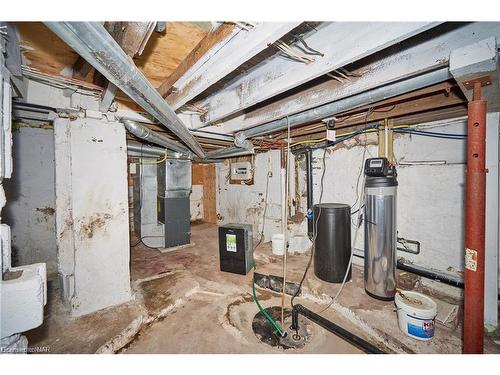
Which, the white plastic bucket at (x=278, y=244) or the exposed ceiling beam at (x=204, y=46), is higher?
the exposed ceiling beam at (x=204, y=46)

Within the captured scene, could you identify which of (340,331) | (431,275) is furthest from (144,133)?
(431,275)

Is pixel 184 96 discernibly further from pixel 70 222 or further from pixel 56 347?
pixel 56 347

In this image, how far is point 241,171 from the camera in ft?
17.9

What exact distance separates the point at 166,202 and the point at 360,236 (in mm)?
3602

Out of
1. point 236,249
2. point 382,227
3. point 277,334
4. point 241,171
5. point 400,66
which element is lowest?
point 277,334

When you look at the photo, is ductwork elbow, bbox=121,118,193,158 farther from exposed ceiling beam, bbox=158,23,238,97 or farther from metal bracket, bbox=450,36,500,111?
metal bracket, bbox=450,36,500,111

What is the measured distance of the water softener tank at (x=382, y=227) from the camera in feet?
7.50

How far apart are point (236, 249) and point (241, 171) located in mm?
2740

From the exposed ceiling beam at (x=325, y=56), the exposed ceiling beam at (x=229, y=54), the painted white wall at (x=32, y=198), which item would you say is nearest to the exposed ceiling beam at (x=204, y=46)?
the exposed ceiling beam at (x=229, y=54)

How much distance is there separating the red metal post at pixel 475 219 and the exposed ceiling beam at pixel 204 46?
4.69ft

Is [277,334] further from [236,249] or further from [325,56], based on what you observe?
[325,56]

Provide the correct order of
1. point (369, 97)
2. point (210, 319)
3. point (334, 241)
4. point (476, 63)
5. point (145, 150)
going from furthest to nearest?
1. point (145, 150)
2. point (334, 241)
3. point (210, 319)
4. point (369, 97)
5. point (476, 63)

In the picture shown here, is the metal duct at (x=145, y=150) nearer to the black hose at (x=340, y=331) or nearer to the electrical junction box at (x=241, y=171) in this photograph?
the electrical junction box at (x=241, y=171)

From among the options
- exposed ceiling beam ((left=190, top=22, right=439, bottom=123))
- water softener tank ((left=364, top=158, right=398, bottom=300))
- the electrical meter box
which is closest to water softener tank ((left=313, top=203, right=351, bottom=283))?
water softener tank ((left=364, top=158, right=398, bottom=300))
